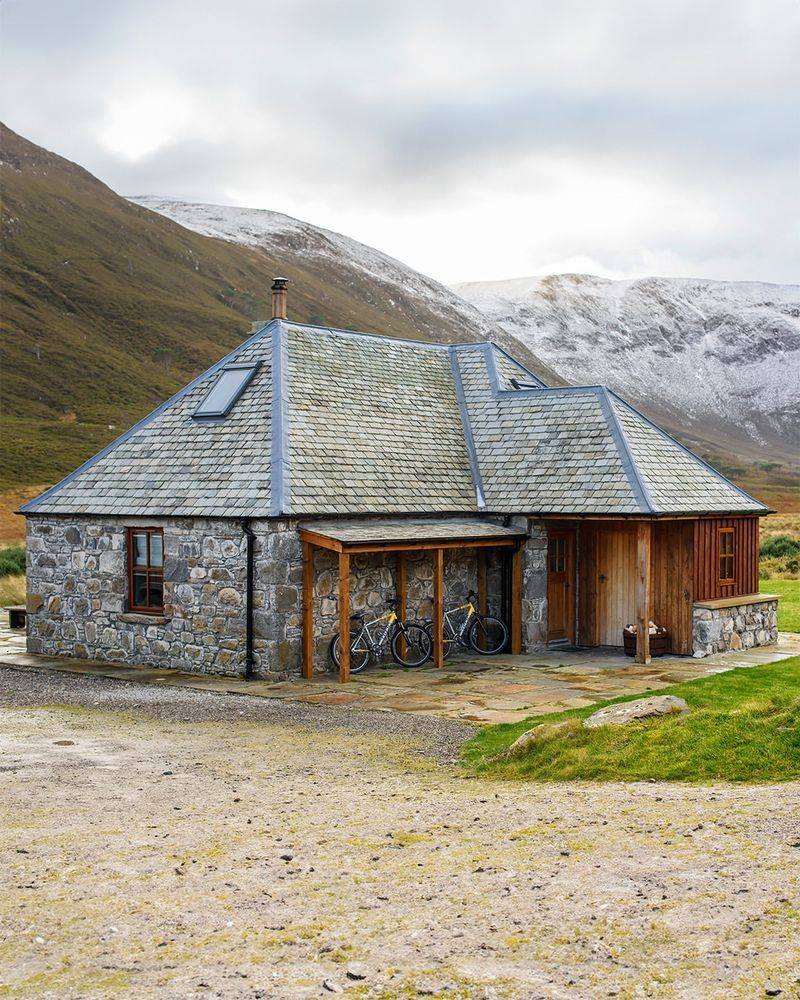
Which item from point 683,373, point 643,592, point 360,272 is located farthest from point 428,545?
point 683,373

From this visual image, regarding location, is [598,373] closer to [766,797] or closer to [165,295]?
[165,295]

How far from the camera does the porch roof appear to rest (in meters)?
16.8

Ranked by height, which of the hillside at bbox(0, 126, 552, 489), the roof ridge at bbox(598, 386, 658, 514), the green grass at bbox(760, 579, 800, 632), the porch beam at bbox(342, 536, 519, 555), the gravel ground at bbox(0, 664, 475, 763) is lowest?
the gravel ground at bbox(0, 664, 475, 763)

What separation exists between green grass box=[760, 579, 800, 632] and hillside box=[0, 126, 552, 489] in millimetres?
40205

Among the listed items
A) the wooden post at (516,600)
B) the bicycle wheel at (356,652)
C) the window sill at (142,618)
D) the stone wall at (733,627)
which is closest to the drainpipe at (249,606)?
the bicycle wheel at (356,652)

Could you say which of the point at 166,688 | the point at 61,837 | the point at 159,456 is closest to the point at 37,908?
the point at 61,837

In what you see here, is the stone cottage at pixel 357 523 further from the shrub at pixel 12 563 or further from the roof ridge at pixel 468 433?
the shrub at pixel 12 563

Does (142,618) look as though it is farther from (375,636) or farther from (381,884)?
(381,884)

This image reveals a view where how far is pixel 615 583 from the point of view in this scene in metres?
20.6

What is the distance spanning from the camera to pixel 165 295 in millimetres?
113625

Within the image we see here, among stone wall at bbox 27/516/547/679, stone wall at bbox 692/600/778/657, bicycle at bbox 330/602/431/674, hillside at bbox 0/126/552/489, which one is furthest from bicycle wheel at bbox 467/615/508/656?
hillside at bbox 0/126/552/489

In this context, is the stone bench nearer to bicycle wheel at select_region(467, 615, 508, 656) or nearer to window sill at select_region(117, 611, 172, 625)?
window sill at select_region(117, 611, 172, 625)

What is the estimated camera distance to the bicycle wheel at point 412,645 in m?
18.5

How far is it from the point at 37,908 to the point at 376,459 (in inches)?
530
